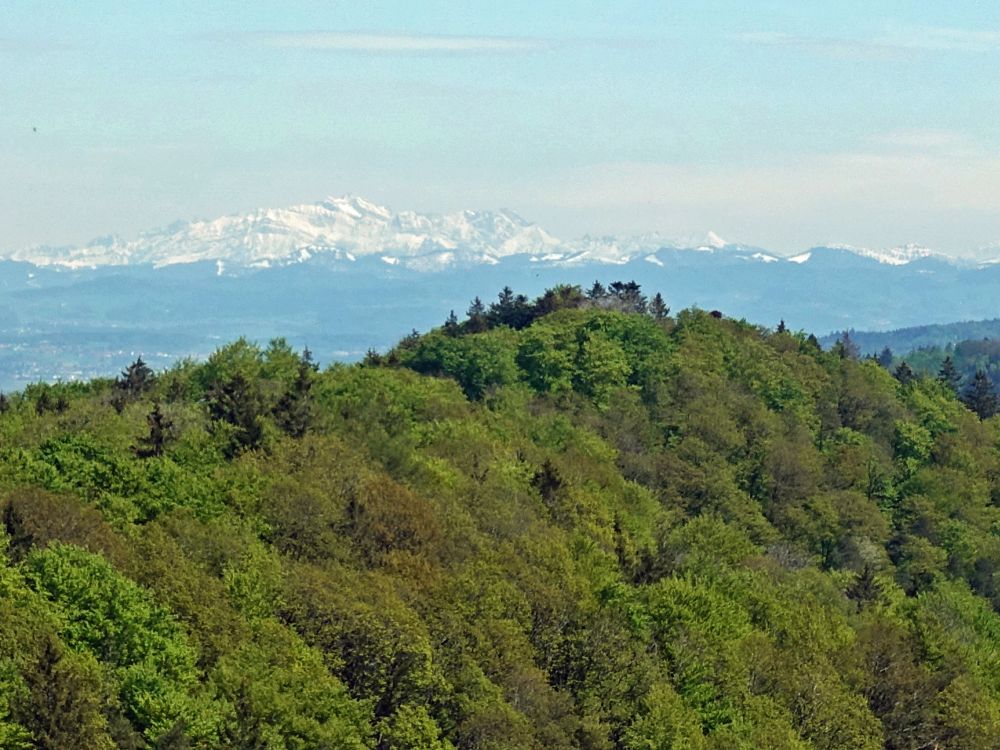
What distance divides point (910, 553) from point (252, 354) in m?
44.8

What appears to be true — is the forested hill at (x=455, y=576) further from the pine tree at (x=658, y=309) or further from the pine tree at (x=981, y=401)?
the pine tree at (x=981, y=401)

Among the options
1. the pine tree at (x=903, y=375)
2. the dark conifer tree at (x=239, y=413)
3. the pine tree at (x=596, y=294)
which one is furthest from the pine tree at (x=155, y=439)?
the pine tree at (x=903, y=375)

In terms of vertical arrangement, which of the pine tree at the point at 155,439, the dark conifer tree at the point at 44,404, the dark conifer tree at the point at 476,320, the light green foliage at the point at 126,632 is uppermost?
the dark conifer tree at the point at 476,320

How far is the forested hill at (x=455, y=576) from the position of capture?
52.8 meters

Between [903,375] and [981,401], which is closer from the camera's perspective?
[903,375]

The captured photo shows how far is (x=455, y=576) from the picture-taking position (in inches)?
2618

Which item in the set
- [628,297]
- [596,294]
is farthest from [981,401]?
[596,294]

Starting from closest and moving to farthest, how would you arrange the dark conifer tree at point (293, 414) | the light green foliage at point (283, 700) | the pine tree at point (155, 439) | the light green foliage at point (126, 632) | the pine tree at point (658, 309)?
1. the light green foliage at point (126, 632)
2. the light green foliage at point (283, 700)
3. the pine tree at point (155, 439)
4. the dark conifer tree at point (293, 414)
5. the pine tree at point (658, 309)

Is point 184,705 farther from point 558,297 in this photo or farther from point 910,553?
point 558,297

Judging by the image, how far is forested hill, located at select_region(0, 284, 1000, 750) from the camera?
52.8 meters

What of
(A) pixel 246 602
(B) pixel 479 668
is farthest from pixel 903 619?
(A) pixel 246 602

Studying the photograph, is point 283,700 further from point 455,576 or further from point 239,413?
point 239,413

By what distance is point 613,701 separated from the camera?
208 feet

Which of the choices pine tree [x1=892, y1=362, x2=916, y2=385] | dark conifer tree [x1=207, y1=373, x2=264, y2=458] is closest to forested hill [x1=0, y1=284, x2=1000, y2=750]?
dark conifer tree [x1=207, y1=373, x2=264, y2=458]
